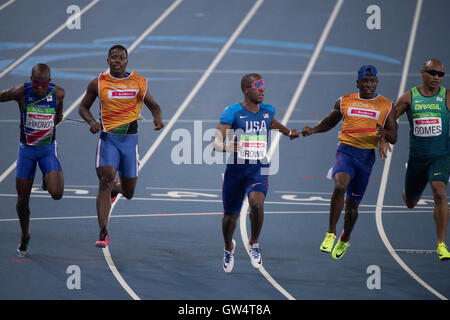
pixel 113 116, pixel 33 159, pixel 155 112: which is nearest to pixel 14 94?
pixel 33 159

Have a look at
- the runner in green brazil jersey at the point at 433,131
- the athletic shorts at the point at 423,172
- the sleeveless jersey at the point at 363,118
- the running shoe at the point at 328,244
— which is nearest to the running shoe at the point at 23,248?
the running shoe at the point at 328,244

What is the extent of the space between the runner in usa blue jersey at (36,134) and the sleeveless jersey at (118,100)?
Answer: 60 centimetres

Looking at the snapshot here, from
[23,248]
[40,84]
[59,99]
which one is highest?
[40,84]

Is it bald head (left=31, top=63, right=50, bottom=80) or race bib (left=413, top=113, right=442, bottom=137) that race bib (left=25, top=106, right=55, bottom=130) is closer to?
bald head (left=31, top=63, right=50, bottom=80)

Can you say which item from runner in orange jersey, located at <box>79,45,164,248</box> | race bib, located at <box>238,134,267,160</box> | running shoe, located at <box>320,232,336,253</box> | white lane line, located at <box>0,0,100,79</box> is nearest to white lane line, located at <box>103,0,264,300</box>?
runner in orange jersey, located at <box>79,45,164,248</box>

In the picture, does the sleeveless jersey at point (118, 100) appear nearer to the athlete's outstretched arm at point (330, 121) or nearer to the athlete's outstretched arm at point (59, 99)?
the athlete's outstretched arm at point (59, 99)

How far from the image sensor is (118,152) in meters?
10.1

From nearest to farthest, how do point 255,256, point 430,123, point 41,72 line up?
point 255,256 < point 430,123 < point 41,72

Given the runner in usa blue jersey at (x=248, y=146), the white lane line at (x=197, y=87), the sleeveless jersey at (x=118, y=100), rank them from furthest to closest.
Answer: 1. the white lane line at (x=197, y=87)
2. the sleeveless jersey at (x=118, y=100)
3. the runner in usa blue jersey at (x=248, y=146)

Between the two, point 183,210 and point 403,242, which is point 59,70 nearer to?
point 183,210

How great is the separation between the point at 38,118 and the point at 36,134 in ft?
0.62

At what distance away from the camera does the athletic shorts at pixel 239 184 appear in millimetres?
9297

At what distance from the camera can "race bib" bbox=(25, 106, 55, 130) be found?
9984 millimetres

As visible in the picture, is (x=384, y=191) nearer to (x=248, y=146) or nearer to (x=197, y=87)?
(x=248, y=146)
